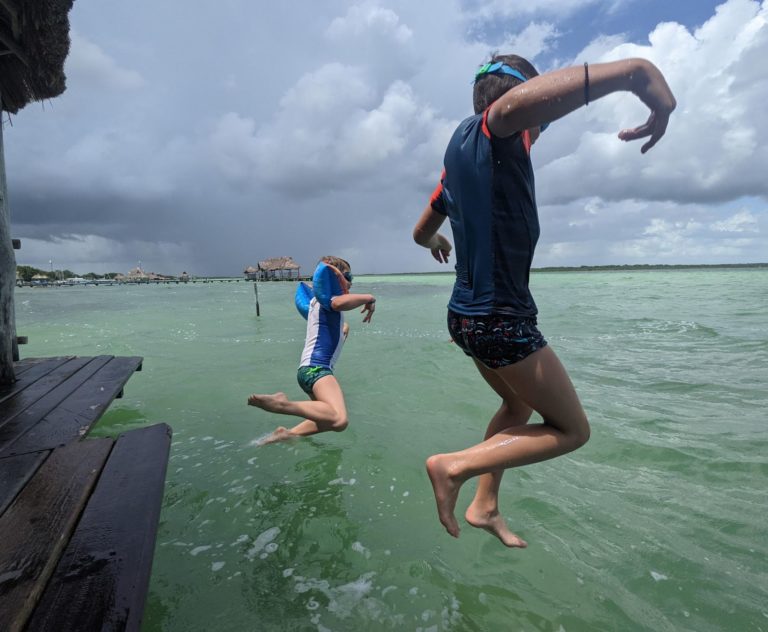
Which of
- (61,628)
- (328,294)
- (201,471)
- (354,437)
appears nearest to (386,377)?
(354,437)

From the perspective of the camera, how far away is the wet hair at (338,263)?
15.5ft

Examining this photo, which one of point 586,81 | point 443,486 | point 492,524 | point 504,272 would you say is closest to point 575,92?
point 586,81

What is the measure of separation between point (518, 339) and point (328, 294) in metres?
2.96

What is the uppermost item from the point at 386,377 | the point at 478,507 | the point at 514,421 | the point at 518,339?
the point at 518,339

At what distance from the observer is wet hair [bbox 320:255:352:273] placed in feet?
15.5

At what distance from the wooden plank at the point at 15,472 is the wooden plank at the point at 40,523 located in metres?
0.04

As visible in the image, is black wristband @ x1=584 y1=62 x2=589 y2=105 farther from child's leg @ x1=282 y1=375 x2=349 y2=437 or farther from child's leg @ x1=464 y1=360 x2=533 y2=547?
child's leg @ x1=282 y1=375 x2=349 y2=437

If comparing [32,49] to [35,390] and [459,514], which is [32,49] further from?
[459,514]

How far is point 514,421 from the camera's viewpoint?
97.3 inches

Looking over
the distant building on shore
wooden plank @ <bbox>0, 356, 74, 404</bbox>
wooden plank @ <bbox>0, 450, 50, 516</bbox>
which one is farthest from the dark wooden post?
the distant building on shore

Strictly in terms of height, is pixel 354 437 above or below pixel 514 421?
below

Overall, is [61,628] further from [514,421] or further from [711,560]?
[711,560]

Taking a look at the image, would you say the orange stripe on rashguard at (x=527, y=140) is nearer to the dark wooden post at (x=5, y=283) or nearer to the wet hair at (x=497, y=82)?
the wet hair at (x=497, y=82)

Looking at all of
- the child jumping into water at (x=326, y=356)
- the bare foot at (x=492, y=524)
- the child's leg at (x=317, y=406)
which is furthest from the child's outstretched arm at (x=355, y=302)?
the bare foot at (x=492, y=524)
